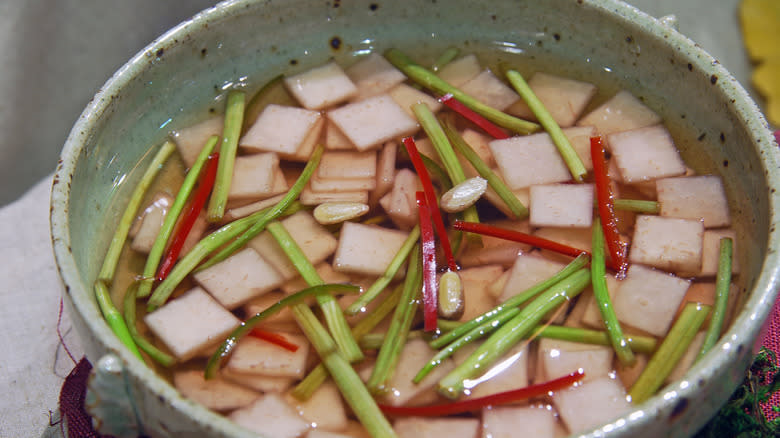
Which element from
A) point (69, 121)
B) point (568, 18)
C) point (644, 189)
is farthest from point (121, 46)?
point (644, 189)

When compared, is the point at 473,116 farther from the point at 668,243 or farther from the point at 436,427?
the point at 436,427

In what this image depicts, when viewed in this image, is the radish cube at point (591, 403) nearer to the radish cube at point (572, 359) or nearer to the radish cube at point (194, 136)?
the radish cube at point (572, 359)

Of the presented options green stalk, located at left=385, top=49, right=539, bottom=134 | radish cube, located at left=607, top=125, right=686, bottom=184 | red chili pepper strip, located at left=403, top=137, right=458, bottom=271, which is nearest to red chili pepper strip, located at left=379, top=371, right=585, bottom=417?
red chili pepper strip, located at left=403, top=137, right=458, bottom=271

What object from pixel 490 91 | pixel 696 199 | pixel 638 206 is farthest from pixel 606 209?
pixel 490 91

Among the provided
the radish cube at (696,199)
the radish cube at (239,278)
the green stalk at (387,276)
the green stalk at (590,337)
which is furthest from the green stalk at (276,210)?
the radish cube at (696,199)

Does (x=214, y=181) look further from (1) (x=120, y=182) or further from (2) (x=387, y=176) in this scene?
(2) (x=387, y=176)

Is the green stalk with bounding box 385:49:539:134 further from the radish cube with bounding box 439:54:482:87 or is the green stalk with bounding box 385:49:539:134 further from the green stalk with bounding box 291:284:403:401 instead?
the green stalk with bounding box 291:284:403:401
